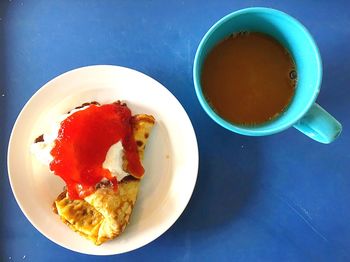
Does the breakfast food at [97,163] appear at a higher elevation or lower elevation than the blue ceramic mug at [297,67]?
lower

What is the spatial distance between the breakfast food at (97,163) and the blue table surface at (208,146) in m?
0.09

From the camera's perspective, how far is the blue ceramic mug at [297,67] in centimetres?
79

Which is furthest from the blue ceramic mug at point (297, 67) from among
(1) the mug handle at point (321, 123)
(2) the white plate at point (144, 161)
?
(2) the white plate at point (144, 161)

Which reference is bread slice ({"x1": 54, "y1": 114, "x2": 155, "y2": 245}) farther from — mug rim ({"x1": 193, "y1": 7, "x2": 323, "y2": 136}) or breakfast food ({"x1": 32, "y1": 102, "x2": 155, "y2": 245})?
mug rim ({"x1": 193, "y1": 7, "x2": 323, "y2": 136})

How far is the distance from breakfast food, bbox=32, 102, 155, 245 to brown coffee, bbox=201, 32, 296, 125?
0.14m

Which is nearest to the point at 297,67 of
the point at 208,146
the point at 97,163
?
the point at 208,146

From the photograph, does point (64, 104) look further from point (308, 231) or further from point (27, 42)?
point (308, 231)

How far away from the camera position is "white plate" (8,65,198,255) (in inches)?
35.8

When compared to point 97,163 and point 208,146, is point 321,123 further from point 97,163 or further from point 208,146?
point 97,163

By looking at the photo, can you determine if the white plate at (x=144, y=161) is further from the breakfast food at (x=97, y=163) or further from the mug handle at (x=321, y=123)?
the mug handle at (x=321, y=123)

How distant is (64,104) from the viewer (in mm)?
946

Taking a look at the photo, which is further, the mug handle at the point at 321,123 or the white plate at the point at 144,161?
the white plate at the point at 144,161

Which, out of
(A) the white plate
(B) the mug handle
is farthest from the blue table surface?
(B) the mug handle

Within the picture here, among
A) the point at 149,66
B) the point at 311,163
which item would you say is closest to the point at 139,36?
the point at 149,66
